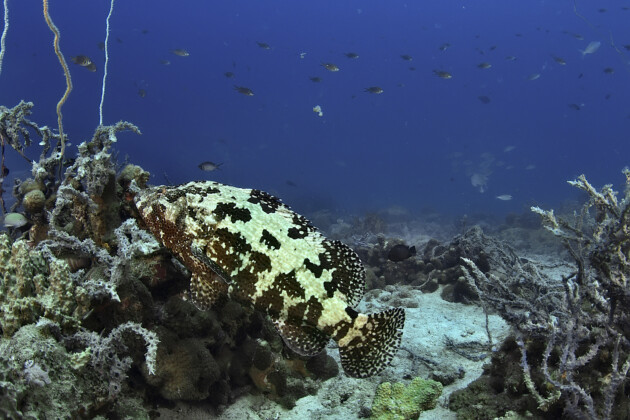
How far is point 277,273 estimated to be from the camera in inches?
118

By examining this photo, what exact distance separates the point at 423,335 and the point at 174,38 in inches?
5420

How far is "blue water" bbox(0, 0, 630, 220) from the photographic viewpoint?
98500mm

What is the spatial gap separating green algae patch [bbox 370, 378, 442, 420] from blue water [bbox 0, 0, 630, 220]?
77332 millimetres

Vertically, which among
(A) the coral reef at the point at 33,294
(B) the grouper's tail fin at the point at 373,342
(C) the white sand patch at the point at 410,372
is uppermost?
(A) the coral reef at the point at 33,294

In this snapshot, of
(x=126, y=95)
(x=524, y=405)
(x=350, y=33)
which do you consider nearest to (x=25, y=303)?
(x=524, y=405)

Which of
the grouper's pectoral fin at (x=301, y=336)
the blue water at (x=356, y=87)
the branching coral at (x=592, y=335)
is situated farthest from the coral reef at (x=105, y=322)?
the blue water at (x=356, y=87)

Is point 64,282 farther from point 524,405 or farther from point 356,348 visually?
point 524,405

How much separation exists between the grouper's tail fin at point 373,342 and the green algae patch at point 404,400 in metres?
0.62

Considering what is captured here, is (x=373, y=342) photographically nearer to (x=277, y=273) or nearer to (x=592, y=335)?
(x=277, y=273)

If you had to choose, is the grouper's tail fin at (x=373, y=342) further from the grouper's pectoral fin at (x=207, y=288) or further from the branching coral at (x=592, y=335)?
the grouper's pectoral fin at (x=207, y=288)

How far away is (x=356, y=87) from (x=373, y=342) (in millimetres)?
151057

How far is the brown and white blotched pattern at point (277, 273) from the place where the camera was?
9.84 ft

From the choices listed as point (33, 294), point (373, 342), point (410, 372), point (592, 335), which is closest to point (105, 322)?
point (33, 294)

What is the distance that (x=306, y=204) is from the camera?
34.6 meters
